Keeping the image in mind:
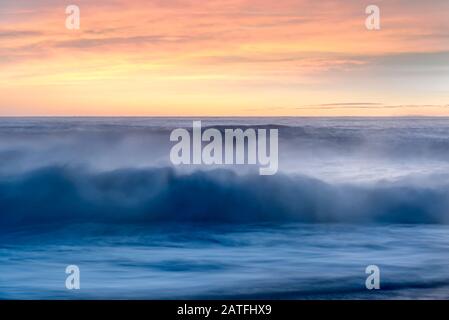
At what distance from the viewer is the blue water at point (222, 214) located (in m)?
6.44

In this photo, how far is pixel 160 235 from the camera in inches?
300

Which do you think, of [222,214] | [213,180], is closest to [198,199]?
[222,214]

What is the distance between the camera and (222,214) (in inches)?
321

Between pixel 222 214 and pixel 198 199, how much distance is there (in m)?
0.30

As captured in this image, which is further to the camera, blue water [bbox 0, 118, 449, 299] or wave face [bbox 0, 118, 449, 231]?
wave face [bbox 0, 118, 449, 231]

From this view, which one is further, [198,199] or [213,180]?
[198,199]

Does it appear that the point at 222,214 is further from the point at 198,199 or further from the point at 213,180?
the point at 213,180

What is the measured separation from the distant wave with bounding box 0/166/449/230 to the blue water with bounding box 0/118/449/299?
0.05ft

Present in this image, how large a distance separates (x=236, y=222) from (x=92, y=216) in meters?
1.44

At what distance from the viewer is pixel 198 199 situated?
8.23m

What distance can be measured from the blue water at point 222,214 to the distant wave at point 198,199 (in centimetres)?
2

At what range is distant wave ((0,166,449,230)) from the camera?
300 inches

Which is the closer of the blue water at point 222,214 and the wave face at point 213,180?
the blue water at point 222,214

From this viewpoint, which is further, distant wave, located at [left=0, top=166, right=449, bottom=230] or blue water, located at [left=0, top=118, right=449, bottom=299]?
distant wave, located at [left=0, top=166, right=449, bottom=230]
